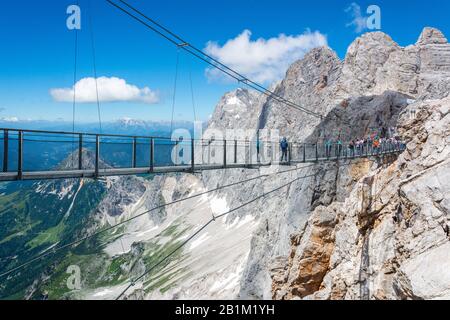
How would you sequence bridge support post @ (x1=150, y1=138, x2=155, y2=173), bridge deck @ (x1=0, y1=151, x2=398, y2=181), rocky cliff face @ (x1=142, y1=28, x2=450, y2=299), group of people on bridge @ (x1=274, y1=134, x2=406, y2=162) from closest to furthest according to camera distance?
1. bridge deck @ (x1=0, y1=151, x2=398, y2=181)
2. bridge support post @ (x1=150, y1=138, x2=155, y2=173)
3. rocky cliff face @ (x1=142, y1=28, x2=450, y2=299)
4. group of people on bridge @ (x1=274, y1=134, x2=406, y2=162)

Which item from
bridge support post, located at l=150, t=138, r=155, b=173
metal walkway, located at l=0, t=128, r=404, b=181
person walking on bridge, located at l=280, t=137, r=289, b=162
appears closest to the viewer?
metal walkway, located at l=0, t=128, r=404, b=181

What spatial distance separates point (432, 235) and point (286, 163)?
8249 millimetres

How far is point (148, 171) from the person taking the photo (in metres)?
13.5

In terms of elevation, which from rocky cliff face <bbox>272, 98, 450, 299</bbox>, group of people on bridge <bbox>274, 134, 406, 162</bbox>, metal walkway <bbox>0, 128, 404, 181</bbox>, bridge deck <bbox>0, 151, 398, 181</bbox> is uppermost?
group of people on bridge <bbox>274, 134, 406, 162</bbox>

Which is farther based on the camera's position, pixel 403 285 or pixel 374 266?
pixel 374 266

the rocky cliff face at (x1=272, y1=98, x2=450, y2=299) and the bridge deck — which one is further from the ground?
the bridge deck

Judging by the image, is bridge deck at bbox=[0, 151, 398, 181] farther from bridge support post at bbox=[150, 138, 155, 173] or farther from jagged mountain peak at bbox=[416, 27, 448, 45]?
jagged mountain peak at bbox=[416, 27, 448, 45]

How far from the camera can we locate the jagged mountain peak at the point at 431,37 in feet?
229

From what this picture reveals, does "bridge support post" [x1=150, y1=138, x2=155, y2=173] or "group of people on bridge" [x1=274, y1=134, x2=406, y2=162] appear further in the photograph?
"group of people on bridge" [x1=274, y1=134, x2=406, y2=162]

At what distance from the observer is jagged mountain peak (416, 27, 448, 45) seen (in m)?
69.9

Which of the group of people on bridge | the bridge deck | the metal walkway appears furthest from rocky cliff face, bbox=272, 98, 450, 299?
the bridge deck

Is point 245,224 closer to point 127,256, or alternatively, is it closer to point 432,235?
point 127,256

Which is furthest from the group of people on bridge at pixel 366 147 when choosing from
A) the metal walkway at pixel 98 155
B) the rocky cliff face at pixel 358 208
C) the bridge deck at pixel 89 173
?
the bridge deck at pixel 89 173
